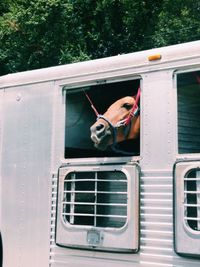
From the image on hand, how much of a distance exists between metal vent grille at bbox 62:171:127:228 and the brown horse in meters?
0.32

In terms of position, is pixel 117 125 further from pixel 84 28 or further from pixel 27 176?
pixel 84 28

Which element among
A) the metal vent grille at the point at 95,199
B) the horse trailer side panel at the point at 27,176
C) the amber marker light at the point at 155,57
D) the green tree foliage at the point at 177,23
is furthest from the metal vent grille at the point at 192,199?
the green tree foliage at the point at 177,23

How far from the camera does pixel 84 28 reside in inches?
680

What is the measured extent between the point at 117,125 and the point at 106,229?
0.98 metres

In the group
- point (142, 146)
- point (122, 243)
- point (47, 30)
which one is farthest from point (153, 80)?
point (47, 30)

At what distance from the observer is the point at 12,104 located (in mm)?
5664

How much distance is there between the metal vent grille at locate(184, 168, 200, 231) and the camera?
4.11 meters

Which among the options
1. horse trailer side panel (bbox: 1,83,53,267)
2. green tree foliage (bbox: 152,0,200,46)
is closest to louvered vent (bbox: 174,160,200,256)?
horse trailer side panel (bbox: 1,83,53,267)

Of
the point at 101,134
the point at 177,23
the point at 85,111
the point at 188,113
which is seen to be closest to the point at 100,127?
the point at 101,134

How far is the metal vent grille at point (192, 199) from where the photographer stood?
13.5 feet

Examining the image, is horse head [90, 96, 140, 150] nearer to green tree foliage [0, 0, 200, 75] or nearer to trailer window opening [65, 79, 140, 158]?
trailer window opening [65, 79, 140, 158]

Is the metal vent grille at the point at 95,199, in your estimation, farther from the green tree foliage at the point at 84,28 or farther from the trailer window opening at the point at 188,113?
the green tree foliage at the point at 84,28

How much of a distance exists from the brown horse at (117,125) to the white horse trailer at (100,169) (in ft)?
0.38

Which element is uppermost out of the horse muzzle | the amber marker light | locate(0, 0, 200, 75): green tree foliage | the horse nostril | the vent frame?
locate(0, 0, 200, 75): green tree foliage
